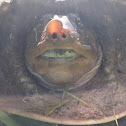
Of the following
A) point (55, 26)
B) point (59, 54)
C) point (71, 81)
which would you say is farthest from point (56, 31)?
point (71, 81)

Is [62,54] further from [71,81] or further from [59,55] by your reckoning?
[71,81]

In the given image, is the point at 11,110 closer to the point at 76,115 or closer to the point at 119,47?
the point at 76,115


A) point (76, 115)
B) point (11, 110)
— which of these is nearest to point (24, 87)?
point (11, 110)

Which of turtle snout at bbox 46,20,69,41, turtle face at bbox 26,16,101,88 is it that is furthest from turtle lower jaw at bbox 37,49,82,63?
turtle snout at bbox 46,20,69,41

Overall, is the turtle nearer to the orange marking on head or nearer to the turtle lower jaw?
the turtle lower jaw

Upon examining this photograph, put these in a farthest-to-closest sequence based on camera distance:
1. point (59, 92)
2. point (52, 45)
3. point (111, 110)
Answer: point (111, 110)
point (59, 92)
point (52, 45)

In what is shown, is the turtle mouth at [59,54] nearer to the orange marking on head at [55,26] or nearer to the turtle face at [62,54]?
the turtle face at [62,54]
